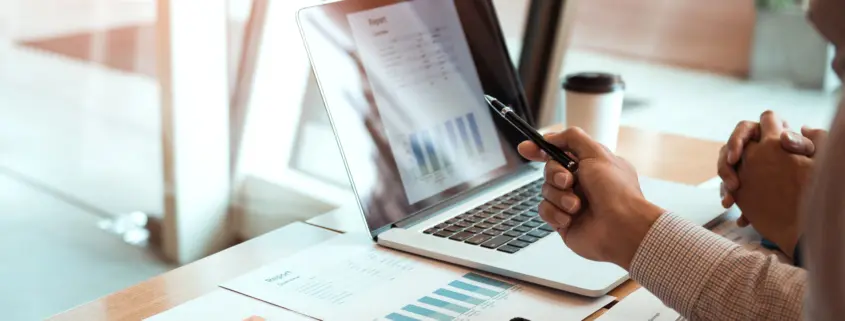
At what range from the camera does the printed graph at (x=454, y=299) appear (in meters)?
0.91

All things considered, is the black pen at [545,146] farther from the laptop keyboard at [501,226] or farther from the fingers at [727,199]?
the fingers at [727,199]

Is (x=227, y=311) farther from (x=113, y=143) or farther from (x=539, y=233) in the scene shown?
(x=113, y=143)

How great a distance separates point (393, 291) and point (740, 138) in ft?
1.84

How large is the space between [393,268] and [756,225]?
48 centimetres

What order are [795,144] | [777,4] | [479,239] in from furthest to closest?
[777,4]
[795,144]
[479,239]

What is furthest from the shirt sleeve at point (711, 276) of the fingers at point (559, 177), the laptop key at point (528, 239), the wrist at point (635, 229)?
the laptop key at point (528, 239)

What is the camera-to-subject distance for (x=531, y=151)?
1.02 metres

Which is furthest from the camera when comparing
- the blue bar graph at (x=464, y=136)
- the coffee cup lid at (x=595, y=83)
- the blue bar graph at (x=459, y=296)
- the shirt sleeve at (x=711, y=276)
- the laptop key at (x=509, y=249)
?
the coffee cup lid at (x=595, y=83)

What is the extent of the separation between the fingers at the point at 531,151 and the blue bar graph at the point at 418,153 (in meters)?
0.22

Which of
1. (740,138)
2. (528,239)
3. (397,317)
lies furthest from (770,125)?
(397,317)

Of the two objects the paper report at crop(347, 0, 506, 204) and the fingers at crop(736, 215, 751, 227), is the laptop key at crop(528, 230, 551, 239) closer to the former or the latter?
the paper report at crop(347, 0, 506, 204)

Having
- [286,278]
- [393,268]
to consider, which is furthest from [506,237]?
[286,278]

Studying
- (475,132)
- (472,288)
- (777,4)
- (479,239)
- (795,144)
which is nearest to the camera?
(472,288)

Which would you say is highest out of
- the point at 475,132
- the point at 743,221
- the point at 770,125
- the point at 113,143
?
the point at 113,143
